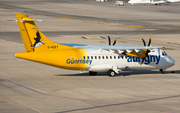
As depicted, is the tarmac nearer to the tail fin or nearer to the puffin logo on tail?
the tail fin

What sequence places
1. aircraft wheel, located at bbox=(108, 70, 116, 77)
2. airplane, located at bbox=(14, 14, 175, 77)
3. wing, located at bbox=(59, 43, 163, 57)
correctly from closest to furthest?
airplane, located at bbox=(14, 14, 175, 77), wing, located at bbox=(59, 43, 163, 57), aircraft wheel, located at bbox=(108, 70, 116, 77)

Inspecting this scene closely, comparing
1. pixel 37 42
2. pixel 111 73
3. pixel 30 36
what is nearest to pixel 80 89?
pixel 111 73

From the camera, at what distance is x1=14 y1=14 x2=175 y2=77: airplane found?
123ft

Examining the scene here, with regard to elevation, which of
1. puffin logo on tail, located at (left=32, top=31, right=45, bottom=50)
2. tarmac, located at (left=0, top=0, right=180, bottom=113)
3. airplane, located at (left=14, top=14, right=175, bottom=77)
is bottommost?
tarmac, located at (left=0, top=0, right=180, bottom=113)

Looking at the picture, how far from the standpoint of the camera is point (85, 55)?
127ft

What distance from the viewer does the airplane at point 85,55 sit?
123ft

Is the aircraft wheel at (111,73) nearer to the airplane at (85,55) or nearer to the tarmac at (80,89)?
the airplane at (85,55)

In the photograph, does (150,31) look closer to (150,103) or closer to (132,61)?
Result: (132,61)

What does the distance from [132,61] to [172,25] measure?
57.4m

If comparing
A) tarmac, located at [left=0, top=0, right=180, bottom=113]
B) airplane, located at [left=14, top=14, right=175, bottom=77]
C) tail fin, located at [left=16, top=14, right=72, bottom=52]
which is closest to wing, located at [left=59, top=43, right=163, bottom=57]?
airplane, located at [left=14, top=14, right=175, bottom=77]

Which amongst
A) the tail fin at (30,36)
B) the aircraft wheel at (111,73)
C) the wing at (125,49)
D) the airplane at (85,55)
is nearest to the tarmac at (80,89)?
the aircraft wheel at (111,73)

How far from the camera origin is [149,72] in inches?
1711

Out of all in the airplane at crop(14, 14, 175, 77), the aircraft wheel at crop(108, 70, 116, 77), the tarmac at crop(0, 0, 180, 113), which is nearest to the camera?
the tarmac at crop(0, 0, 180, 113)

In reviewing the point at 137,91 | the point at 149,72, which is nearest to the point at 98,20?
the point at 149,72
